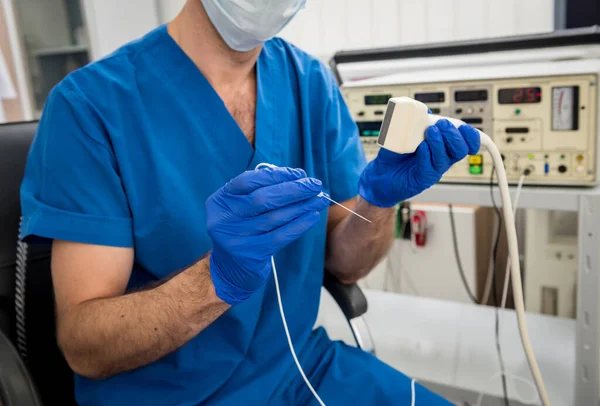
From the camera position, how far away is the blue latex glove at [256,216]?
23.6 inches

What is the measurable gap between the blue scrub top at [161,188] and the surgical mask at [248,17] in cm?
9

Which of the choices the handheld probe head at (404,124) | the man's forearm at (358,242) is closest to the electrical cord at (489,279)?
the man's forearm at (358,242)

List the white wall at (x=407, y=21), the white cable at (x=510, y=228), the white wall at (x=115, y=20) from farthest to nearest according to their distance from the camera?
1. the white wall at (x=115, y=20)
2. the white wall at (x=407, y=21)
3. the white cable at (x=510, y=228)

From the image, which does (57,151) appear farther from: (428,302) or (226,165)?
(428,302)

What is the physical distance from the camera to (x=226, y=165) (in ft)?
2.77

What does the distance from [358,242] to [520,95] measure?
19.6 inches

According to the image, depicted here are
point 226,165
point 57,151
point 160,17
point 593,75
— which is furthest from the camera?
point 160,17

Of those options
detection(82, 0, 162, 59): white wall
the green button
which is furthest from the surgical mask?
detection(82, 0, 162, 59): white wall

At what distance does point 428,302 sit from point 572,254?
18.2 inches

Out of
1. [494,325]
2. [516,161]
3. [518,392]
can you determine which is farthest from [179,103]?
[494,325]

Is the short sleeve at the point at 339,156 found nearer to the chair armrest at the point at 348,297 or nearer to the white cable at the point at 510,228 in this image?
the chair armrest at the point at 348,297

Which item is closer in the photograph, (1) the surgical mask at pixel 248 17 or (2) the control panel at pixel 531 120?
(1) the surgical mask at pixel 248 17

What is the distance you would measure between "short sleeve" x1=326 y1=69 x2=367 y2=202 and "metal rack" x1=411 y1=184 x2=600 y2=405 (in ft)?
1.26

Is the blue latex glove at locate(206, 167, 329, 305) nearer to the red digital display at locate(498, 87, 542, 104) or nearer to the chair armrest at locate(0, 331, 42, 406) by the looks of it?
the chair armrest at locate(0, 331, 42, 406)
